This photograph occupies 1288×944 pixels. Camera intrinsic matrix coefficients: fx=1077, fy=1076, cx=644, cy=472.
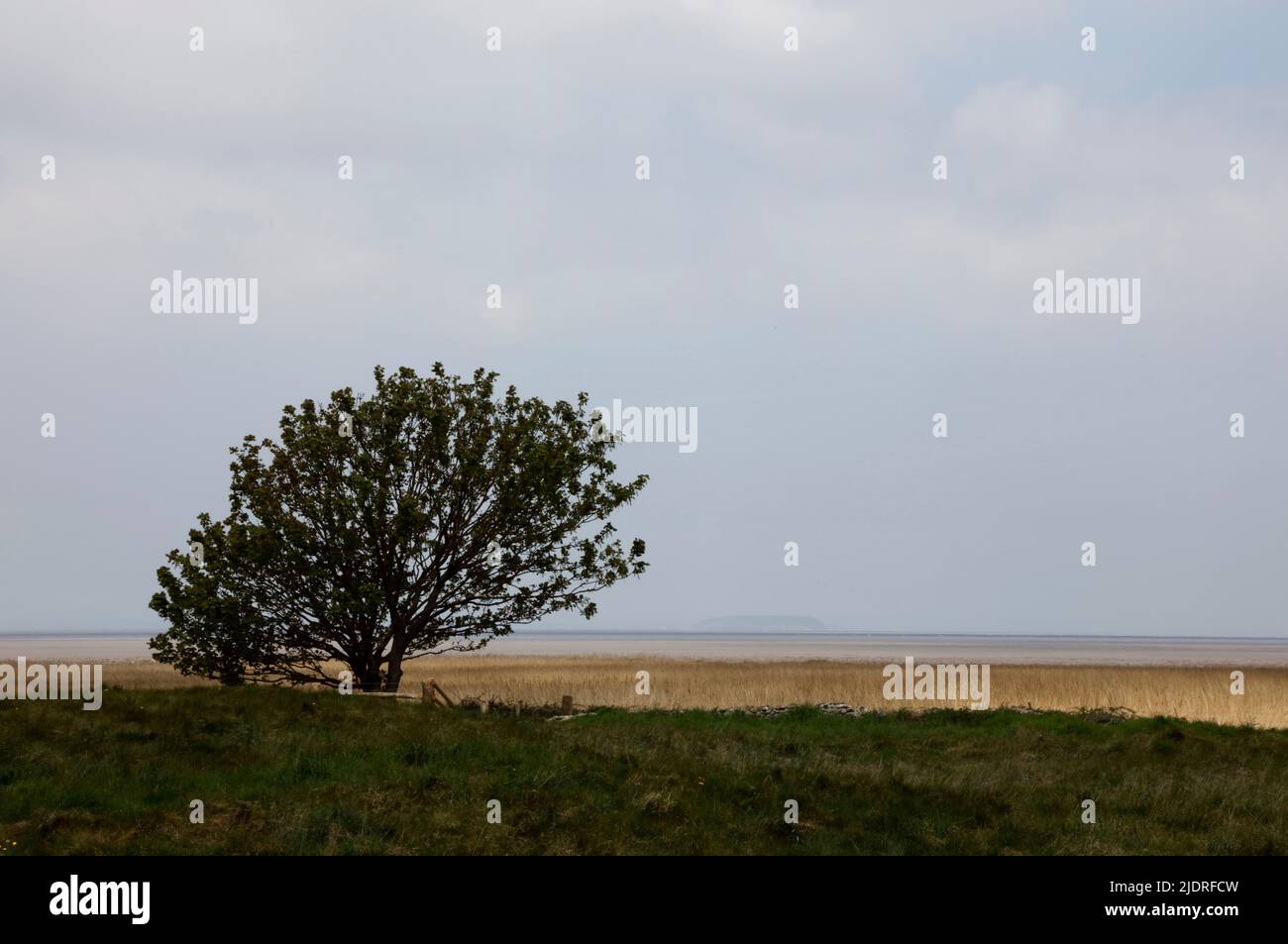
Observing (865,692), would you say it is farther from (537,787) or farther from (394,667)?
(537,787)

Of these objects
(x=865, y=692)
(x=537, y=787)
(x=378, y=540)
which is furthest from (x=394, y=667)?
(x=865, y=692)

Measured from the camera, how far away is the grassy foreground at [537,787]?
16.3 metres

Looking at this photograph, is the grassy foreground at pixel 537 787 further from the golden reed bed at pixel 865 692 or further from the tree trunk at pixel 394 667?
the golden reed bed at pixel 865 692

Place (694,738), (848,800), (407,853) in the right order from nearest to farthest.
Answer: (407,853) < (848,800) < (694,738)

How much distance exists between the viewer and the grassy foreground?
53.5ft

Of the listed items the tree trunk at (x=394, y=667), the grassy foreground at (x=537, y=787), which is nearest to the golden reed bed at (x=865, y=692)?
the tree trunk at (x=394, y=667)

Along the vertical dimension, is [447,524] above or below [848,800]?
above

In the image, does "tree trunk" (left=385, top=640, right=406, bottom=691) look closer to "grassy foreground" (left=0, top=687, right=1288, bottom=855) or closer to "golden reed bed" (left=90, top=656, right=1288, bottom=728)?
"golden reed bed" (left=90, top=656, right=1288, bottom=728)
